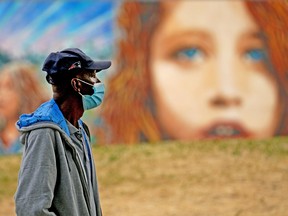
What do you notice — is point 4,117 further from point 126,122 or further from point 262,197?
point 262,197

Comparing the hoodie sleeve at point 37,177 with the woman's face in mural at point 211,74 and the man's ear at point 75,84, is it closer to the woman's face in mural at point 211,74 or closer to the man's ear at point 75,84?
the man's ear at point 75,84

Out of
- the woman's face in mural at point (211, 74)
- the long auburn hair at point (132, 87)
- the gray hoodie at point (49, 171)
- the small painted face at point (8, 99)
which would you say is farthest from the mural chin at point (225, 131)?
the gray hoodie at point (49, 171)

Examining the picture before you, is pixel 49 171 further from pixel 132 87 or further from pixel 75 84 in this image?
pixel 132 87

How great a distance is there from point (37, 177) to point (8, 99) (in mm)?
10127

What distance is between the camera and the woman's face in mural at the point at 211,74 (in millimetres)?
12984

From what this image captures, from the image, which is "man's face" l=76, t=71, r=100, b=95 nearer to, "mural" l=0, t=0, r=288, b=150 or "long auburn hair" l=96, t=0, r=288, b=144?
"mural" l=0, t=0, r=288, b=150

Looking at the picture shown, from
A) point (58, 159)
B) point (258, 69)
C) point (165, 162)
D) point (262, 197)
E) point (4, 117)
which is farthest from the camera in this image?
point (258, 69)

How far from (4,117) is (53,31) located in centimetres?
177

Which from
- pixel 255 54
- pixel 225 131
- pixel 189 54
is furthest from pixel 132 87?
pixel 255 54

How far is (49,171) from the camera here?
2.64 metres

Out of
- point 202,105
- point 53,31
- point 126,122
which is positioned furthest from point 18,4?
point 202,105

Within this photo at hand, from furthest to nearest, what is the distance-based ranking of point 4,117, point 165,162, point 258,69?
point 258,69, point 4,117, point 165,162

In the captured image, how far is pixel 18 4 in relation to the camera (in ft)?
42.1

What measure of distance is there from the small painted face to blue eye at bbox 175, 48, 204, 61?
9.80 feet
